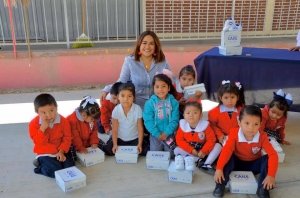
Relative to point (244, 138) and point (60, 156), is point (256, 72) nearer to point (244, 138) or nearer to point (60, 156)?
point (244, 138)

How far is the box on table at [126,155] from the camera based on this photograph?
298 cm

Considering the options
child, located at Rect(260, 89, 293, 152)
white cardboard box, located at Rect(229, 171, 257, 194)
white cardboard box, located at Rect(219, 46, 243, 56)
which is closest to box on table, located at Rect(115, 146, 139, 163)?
white cardboard box, located at Rect(229, 171, 257, 194)

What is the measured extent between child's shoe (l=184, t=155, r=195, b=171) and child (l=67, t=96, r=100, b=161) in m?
0.89

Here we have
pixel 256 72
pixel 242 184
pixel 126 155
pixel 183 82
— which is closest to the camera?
pixel 242 184

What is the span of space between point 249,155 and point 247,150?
60 millimetres

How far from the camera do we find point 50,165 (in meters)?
2.74

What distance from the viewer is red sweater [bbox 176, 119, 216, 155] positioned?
289cm

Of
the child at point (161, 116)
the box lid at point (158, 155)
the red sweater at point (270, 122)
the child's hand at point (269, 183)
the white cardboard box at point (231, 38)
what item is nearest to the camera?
the child's hand at point (269, 183)

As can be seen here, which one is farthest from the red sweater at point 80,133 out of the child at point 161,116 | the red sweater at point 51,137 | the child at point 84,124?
the child at point 161,116

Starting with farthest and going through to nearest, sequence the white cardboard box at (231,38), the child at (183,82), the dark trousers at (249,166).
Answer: the white cardboard box at (231,38) < the child at (183,82) < the dark trousers at (249,166)

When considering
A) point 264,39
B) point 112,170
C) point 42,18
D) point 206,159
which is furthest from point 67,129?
point 264,39

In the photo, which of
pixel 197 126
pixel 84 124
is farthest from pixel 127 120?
pixel 197 126

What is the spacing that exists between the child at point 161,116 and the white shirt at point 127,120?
88 mm

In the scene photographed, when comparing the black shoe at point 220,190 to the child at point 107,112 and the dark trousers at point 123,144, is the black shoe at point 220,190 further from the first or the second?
the child at point 107,112
